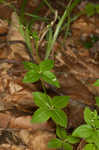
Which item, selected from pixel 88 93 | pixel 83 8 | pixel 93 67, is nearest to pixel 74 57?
pixel 93 67

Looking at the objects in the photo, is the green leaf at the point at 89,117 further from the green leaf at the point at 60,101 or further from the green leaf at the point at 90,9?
the green leaf at the point at 90,9

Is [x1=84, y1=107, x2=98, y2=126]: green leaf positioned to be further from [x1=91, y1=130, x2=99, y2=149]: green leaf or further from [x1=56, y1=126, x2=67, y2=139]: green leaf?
[x1=56, y1=126, x2=67, y2=139]: green leaf

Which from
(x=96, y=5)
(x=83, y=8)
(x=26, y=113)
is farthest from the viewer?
(x=83, y=8)

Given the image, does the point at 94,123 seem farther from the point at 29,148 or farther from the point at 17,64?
the point at 17,64

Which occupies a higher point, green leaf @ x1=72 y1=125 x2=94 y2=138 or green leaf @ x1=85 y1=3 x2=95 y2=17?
green leaf @ x1=85 y1=3 x2=95 y2=17

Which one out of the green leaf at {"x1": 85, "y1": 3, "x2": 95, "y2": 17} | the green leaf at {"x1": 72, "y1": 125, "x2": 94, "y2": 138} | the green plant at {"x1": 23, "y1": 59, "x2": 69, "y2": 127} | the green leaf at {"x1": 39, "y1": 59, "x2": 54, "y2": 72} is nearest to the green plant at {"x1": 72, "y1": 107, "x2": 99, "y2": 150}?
the green leaf at {"x1": 72, "y1": 125, "x2": 94, "y2": 138}

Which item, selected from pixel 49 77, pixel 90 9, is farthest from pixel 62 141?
pixel 90 9
